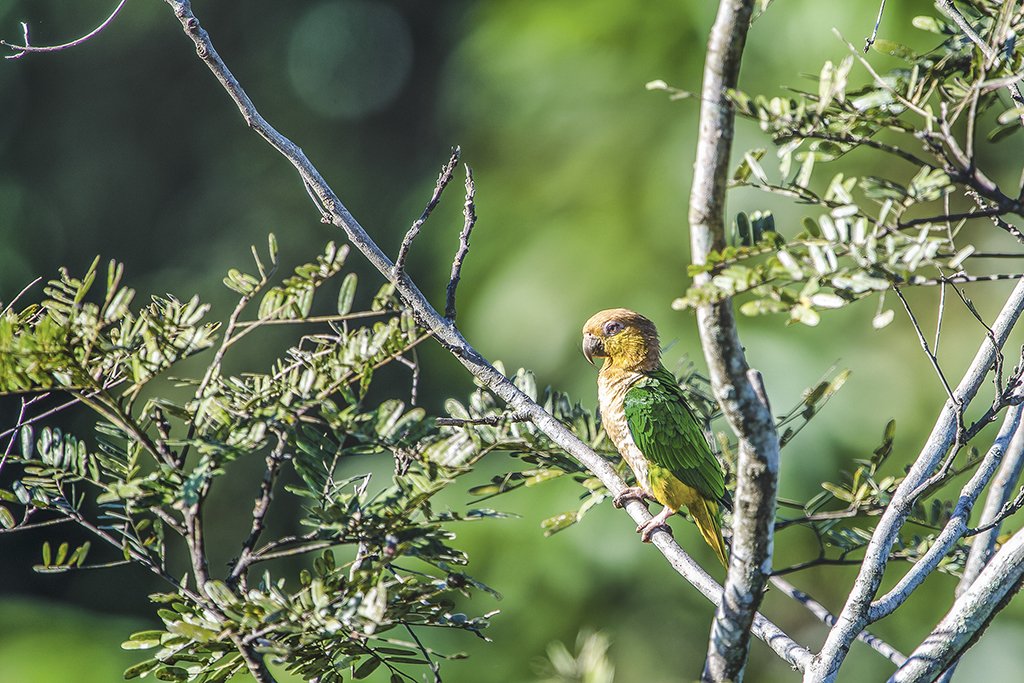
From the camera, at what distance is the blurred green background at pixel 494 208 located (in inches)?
132

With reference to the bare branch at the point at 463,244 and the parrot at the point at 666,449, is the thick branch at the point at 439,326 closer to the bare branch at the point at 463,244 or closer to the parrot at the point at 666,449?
the bare branch at the point at 463,244

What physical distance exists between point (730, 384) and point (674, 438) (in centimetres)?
83

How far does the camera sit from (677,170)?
3.78m

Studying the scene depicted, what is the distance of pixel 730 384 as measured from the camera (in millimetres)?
661

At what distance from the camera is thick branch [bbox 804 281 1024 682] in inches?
32.1

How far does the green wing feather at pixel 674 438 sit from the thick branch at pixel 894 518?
488 millimetres

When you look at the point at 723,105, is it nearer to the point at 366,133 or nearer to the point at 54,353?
the point at 54,353

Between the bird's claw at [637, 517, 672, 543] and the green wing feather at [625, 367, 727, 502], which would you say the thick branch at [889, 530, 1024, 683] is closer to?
the bird's claw at [637, 517, 672, 543]

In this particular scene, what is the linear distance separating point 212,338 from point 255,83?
17.8ft

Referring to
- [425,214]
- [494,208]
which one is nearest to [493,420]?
[425,214]

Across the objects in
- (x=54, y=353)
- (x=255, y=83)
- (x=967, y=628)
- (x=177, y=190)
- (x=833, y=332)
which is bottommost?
(x=967, y=628)

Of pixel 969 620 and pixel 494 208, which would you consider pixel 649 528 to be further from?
pixel 494 208

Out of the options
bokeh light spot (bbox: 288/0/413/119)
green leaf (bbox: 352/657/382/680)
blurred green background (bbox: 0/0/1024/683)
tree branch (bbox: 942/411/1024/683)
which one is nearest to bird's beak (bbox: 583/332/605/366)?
tree branch (bbox: 942/411/1024/683)

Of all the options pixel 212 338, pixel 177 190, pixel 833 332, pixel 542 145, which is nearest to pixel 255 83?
pixel 177 190
